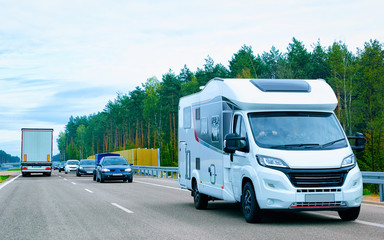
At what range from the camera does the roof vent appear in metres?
9.92

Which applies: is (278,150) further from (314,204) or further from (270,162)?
(314,204)

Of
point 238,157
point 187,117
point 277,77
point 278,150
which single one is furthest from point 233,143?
point 277,77

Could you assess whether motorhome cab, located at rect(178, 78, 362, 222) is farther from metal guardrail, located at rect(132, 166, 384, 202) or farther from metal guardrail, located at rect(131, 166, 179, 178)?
metal guardrail, located at rect(131, 166, 179, 178)

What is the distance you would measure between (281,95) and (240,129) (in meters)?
1.05

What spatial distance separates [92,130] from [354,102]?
4671 inches

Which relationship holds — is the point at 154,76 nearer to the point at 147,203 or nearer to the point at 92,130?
the point at 92,130

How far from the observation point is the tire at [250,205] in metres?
9.20

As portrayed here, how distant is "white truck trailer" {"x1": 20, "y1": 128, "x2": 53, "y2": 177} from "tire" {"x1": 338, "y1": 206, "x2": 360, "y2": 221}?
32.6m

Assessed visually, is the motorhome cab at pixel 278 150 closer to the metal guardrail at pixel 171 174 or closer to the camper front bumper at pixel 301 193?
the camper front bumper at pixel 301 193

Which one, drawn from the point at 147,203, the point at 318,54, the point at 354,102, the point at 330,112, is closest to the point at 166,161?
the point at 318,54

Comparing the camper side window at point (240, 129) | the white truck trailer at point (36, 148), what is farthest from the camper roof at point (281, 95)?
the white truck trailer at point (36, 148)

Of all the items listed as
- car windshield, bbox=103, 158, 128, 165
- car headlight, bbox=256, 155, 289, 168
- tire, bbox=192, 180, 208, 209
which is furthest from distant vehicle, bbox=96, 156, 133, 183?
car headlight, bbox=256, 155, 289, 168

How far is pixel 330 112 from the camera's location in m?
10.0

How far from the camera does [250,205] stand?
9.43 meters
